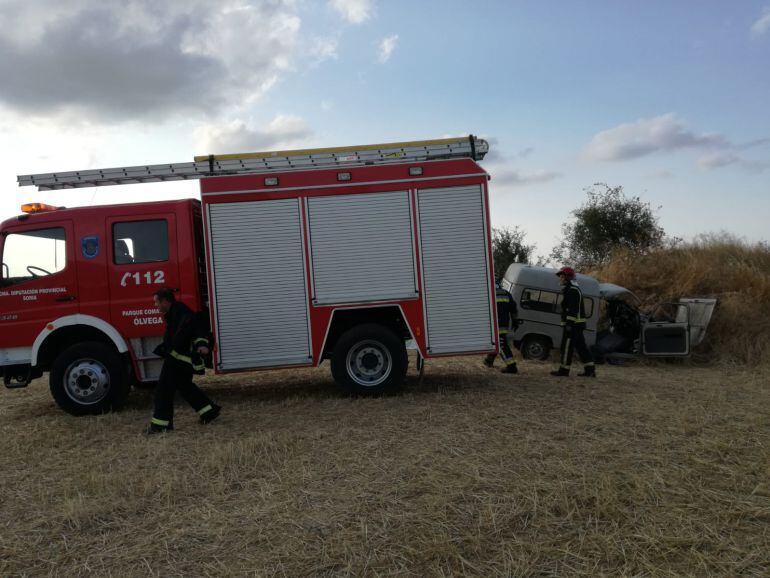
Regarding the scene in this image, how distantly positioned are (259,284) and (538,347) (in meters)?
6.15

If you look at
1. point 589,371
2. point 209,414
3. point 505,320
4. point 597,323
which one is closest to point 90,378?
point 209,414

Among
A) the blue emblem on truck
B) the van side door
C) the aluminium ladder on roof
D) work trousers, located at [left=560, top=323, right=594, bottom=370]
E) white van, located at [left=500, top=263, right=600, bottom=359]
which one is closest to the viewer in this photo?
the blue emblem on truck

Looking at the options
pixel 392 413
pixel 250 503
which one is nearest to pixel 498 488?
pixel 250 503

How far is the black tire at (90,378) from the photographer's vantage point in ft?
23.2

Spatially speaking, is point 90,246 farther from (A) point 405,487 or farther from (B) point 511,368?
(B) point 511,368

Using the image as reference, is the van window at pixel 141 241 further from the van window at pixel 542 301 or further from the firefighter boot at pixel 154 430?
the van window at pixel 542 301

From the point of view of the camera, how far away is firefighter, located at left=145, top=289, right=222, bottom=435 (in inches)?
244

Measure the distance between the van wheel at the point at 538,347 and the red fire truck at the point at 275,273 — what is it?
4.22m

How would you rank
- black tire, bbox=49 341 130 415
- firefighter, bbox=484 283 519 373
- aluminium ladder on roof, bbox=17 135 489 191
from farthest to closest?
firefighter, bbox=484 283 519 373, aluminium ladder on roof, bbox=17 135 489 191, black tire, bbox=49 341 130 415

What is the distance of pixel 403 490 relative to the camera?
419 centimetres

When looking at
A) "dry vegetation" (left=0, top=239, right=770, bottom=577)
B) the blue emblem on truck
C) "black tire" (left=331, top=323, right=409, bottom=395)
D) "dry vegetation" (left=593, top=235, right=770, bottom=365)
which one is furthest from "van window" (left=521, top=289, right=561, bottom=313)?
the blue emblem on truck

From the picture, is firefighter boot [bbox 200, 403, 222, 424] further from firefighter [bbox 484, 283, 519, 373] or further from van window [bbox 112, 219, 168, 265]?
firefighter [bbox 484, 283, 519, 373]

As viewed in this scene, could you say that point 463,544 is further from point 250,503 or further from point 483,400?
point 483,400

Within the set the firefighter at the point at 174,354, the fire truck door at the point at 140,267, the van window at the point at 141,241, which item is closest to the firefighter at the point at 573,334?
the firefighter at the point at 174,354
